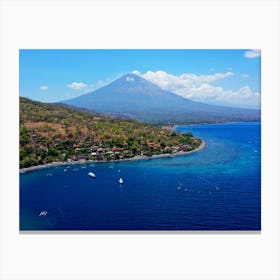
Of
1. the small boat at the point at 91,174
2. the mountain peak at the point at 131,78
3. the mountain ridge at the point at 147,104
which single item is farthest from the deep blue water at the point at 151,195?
the mountain peak at the point at 131,78

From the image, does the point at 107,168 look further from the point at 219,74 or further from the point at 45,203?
the point at 219,74

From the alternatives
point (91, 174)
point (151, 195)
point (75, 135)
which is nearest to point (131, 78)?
point (75, 135)

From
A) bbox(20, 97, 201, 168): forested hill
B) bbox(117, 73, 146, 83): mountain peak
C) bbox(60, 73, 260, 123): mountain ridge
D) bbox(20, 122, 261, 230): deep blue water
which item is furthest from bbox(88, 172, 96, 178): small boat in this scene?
bbox(117, 73, 146, 83): mountain peak

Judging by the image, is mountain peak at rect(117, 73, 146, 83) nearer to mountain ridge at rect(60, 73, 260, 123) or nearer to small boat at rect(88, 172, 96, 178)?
mountain ridge at rect(60, 73, 260, 123)
